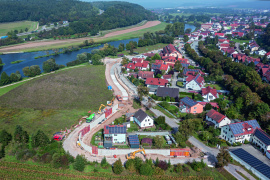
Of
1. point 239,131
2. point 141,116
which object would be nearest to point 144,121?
point 141,116

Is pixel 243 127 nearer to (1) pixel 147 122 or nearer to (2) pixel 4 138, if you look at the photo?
(1) pixel 147 122

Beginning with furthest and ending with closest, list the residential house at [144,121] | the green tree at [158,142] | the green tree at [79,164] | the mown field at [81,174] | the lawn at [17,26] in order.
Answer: the lawn at [17,26], the residential house at [144,121], the green tree at [158,142], the green tree at [79,164], the mown field at [81,174]

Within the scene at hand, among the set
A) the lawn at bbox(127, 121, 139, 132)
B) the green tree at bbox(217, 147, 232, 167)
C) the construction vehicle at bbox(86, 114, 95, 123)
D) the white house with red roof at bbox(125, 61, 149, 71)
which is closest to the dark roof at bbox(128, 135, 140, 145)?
the lawn at bbox(127, 121, 139, 132)

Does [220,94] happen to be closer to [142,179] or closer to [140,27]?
[142,179]

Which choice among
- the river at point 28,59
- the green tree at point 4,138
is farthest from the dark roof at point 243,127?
the river at point 28,59

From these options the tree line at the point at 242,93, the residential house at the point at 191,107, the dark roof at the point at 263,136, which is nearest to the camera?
the dark roof at the point at 263,136

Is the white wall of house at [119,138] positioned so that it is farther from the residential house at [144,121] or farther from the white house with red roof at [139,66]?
the white house with red roof at [139,66]
